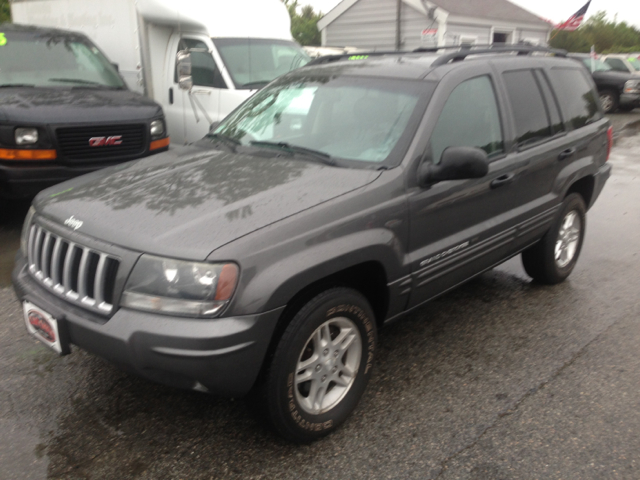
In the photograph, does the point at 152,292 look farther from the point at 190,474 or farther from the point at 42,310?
the point at 190,474

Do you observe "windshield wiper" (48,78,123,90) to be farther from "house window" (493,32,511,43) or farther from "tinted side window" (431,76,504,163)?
"house window" (493,32,511,43)

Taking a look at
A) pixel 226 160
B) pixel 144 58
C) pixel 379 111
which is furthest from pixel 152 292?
pixel 144 58

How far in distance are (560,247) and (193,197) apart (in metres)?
3.21

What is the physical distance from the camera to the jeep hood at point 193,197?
2.54 m

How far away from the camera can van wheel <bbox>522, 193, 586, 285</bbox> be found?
15.1 feet

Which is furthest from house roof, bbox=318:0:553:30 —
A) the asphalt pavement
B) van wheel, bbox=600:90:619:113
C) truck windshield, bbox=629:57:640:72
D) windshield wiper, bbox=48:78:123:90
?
the asphalt pavement

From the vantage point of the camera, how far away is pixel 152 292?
2461 mm

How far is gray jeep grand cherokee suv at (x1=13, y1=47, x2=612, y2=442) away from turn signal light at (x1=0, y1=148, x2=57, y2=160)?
252 centimetres

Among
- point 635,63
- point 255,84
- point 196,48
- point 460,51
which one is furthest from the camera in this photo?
point 635,63

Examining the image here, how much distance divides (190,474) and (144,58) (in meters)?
6.94

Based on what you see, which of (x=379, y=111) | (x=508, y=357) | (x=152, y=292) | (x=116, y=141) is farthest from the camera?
(x=116, y=141)

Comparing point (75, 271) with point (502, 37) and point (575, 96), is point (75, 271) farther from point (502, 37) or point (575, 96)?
point (502, 37)

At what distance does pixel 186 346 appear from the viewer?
2.37m

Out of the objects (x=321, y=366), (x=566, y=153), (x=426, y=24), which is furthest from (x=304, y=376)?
(x=426, y=24)
